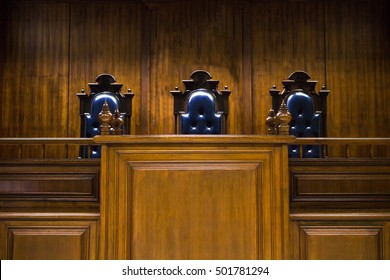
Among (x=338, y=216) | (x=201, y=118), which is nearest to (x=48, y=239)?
(x=338, y=216)

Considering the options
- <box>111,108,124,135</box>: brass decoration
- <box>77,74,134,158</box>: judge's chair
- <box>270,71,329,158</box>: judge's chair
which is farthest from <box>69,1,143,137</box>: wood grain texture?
<box>111,108,124,135</box>: brass decoration

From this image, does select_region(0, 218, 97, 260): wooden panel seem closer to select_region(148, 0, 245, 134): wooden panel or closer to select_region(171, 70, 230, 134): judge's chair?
select_region(171, 70, 230, 134): judge's chair

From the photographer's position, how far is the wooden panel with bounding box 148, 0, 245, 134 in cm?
364

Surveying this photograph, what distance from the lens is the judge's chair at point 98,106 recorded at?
3.00m

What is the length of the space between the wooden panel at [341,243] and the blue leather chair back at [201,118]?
4.69ft

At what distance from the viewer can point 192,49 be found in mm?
3658

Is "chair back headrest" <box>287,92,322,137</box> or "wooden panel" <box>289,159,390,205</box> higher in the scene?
"chair back headrest" <box>287,92,322,137</box>

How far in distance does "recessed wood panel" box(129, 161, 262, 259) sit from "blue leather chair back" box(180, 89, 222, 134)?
146cm

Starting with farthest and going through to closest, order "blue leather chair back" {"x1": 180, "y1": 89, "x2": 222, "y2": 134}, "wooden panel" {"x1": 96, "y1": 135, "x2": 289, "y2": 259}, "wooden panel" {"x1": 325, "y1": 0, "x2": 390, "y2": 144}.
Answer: "wooden panel" {"x1": 325, "y1": 0, "x2": 390, "y2": 144}, "blue leather chair back" {"x1": 180, "y1": 89, "x2": 222, "y2": 134}, "wooden panel" {"x1": 96, "y1": 135, "x2": 289, "y2": 259}

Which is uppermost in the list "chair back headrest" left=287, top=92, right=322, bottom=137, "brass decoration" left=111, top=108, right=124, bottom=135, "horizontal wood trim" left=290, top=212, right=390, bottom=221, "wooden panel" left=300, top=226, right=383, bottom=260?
"chair back headrest" left=287, top=92, right=322, bottom=137

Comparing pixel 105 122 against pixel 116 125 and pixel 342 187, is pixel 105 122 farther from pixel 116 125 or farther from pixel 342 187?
pixel 342 187

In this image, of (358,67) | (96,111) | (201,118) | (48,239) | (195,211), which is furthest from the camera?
(358,67)

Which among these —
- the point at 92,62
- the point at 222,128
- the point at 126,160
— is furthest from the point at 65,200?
the point at 92,62

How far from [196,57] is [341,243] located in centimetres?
243
